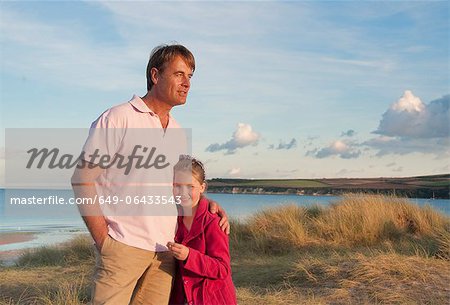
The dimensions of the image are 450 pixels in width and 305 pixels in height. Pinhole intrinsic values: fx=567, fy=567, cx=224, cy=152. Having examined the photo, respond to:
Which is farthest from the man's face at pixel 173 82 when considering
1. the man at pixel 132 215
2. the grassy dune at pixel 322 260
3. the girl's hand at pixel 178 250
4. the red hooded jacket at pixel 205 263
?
the grassy dune at pixel 322 260

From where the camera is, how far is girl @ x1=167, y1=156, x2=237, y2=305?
3.28 m

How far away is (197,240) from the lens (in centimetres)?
330

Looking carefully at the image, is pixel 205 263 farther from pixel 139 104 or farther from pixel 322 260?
pixel 322 260

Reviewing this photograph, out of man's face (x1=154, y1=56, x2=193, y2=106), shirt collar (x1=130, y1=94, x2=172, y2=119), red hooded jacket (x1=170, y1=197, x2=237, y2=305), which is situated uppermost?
man's face (x1=154, y1=56, x2=193, y2=106)

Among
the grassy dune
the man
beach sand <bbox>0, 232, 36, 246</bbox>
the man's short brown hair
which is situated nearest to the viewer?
the man

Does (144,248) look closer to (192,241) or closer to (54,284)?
(192,241)

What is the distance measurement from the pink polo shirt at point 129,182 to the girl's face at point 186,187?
8.9 inches

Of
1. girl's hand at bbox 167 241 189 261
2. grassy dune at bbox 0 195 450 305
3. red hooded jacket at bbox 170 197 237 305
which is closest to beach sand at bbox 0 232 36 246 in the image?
grassy dune at bbox 0 195 450 305

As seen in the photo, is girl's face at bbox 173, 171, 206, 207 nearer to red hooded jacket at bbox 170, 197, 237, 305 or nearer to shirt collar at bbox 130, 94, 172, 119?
red hooded jacket at bbox 170, 197, 237, 305

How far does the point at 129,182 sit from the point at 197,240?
59 centimetres

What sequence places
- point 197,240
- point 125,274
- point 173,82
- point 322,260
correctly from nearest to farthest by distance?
point 125,274
point 173,82
point 197,240
point 322,260

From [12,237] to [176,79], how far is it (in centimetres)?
1759

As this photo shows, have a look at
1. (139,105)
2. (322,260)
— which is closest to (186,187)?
(139,105)

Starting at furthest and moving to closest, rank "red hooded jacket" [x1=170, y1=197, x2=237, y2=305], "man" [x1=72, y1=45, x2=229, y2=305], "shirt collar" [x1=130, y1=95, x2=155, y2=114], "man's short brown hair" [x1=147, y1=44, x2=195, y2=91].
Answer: "red hooded jacket" [x1=170, y1=197, x2=237, y2=305]
"man's short brown hair" [x1=147, y1=44, x2=195, y2=91]
"shirt collar" [x1=130, y1=95, x2=155, y2=114]
"man" [x1=72, y1=45, x2=229, y2=305]
